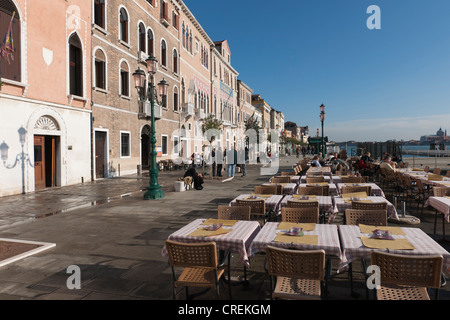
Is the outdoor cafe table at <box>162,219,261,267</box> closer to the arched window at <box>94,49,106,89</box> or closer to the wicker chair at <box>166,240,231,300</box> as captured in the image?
the wicker chair at <box>166,240,231,300</box>

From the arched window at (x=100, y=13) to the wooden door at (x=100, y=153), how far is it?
20.8 ft

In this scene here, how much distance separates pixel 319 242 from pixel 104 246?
4.22 m

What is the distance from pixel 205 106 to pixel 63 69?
71.6 feet

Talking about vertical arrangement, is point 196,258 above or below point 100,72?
below

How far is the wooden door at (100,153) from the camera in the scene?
708 inches

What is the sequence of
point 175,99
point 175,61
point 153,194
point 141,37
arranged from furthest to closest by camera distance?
point 175,61 < point 175,99 < point 141,37 < point 153,194

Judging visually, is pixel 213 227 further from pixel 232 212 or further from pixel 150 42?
pixel 150 42

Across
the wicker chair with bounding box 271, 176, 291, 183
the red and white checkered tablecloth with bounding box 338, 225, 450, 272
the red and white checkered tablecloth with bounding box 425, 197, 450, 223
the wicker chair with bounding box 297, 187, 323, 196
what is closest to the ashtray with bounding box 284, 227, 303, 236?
the red and white checkered tablecloth with bounding box 338, 225, 450, 272

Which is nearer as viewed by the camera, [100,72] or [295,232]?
[295,232]

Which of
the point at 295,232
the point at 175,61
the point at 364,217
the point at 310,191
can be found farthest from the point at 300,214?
the point at 175,61

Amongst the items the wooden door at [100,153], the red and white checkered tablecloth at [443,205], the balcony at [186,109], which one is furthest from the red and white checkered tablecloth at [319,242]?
the balcony at [186,109]

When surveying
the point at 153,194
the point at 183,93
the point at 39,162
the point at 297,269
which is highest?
the point at 183,93

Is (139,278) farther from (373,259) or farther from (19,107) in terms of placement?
(19,107)

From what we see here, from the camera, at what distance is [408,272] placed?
2.99 m
